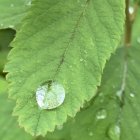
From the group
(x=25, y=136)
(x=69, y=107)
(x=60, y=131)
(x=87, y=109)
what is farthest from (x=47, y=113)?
(x=25, y=136)

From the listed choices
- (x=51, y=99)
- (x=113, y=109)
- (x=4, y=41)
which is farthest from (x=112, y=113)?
(x=4, y=41)

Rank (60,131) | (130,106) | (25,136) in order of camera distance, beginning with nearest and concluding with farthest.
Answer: (130,106) → (60,131) → (25,136)

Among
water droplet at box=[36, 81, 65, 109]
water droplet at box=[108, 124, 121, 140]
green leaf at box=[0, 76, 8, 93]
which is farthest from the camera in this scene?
green leaf at box=[0, 76, 8, 93]

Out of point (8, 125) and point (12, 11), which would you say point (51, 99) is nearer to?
point (12, 11)

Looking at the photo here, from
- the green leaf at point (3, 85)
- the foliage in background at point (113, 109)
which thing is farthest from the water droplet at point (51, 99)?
the green leaf at point (3, 85)

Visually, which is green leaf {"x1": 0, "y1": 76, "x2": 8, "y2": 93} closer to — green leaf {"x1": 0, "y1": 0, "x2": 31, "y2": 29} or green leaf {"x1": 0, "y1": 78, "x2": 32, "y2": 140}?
green leaf {"x1": 0, "y1": 78, "x2": 32, "y2": 140}

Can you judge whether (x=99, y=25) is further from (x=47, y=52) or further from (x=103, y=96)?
(x=103, y=96)

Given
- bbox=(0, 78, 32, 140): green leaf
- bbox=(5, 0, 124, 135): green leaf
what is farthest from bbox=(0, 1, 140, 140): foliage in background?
bbox=(5, 0, 124, 135): green leaf
